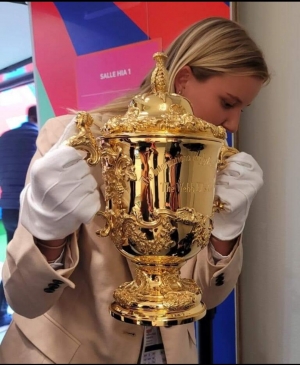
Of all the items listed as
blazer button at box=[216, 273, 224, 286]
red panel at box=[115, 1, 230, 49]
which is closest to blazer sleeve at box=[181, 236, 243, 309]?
blazer button at box=[216, 273, 224, 286]

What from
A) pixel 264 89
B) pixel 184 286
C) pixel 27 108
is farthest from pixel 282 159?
pixel 27 108

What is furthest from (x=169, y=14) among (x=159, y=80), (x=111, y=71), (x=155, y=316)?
(x=155, y=316)

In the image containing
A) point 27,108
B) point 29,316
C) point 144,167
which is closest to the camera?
point 144,167

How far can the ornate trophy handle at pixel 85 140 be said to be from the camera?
1.71 feet

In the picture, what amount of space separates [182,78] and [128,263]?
30 centimetres

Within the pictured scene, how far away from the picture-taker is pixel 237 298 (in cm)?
83

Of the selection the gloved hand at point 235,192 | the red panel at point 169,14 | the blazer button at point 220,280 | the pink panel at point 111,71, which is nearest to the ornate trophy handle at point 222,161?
the gloved hand at point 235,192

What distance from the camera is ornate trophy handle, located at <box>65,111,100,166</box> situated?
52cm

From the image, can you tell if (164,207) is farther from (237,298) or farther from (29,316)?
(237,298)

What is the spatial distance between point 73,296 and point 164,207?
259 millimetres

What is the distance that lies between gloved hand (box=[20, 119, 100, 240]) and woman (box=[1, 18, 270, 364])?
8cm

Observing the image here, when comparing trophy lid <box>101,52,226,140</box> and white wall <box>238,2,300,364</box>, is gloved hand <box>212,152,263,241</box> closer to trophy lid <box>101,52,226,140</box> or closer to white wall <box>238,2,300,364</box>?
trophy lid <box>101,52,226,140</box>

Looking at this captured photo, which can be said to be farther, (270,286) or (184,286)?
(270,286)

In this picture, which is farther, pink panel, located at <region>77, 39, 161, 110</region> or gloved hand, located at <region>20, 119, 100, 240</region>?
pink panel, located at <region>77, 39, 161, 110</region>
